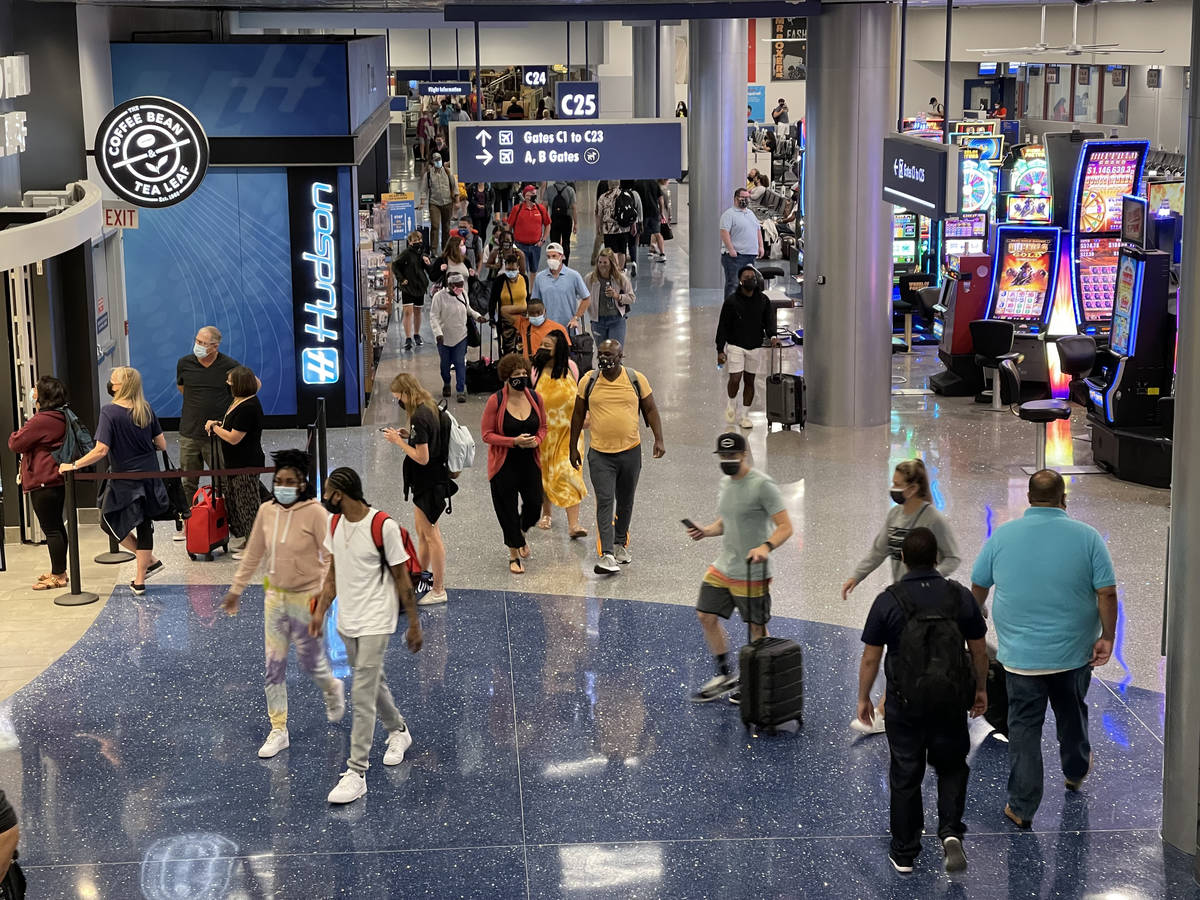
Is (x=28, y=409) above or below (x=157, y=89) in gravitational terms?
below

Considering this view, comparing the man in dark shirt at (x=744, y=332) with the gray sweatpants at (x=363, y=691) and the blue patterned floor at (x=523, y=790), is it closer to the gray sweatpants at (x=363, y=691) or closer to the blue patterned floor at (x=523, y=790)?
the blue patterned floor at (x=523, y=790)

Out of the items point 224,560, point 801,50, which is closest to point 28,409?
point 224,560

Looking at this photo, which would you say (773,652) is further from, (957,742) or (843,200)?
(843,200)

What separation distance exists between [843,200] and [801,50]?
3220cm

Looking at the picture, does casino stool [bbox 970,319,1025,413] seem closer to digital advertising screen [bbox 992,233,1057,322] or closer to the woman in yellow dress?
digital advertising screen [bbox 992,233,1057,322]

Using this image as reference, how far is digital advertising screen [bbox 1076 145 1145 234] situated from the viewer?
53.0 ft

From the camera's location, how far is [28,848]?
6.81 metres

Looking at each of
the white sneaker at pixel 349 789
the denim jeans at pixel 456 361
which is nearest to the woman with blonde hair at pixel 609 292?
the denim jeans at pixel 456 361

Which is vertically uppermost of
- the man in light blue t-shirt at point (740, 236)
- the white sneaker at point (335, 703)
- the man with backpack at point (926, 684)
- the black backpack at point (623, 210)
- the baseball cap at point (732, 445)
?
the black backpack at point (623, 210)

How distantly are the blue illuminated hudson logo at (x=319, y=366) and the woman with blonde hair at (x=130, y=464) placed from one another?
419 cm

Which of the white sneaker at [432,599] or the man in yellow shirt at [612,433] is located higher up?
the man in yellow shirt at [612,433]

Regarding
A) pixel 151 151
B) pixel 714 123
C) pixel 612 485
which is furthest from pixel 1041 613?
pixel 714 123

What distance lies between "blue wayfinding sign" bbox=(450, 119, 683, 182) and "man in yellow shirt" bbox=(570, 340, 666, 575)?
150 inches

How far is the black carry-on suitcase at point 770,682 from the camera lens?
7.74 metres
